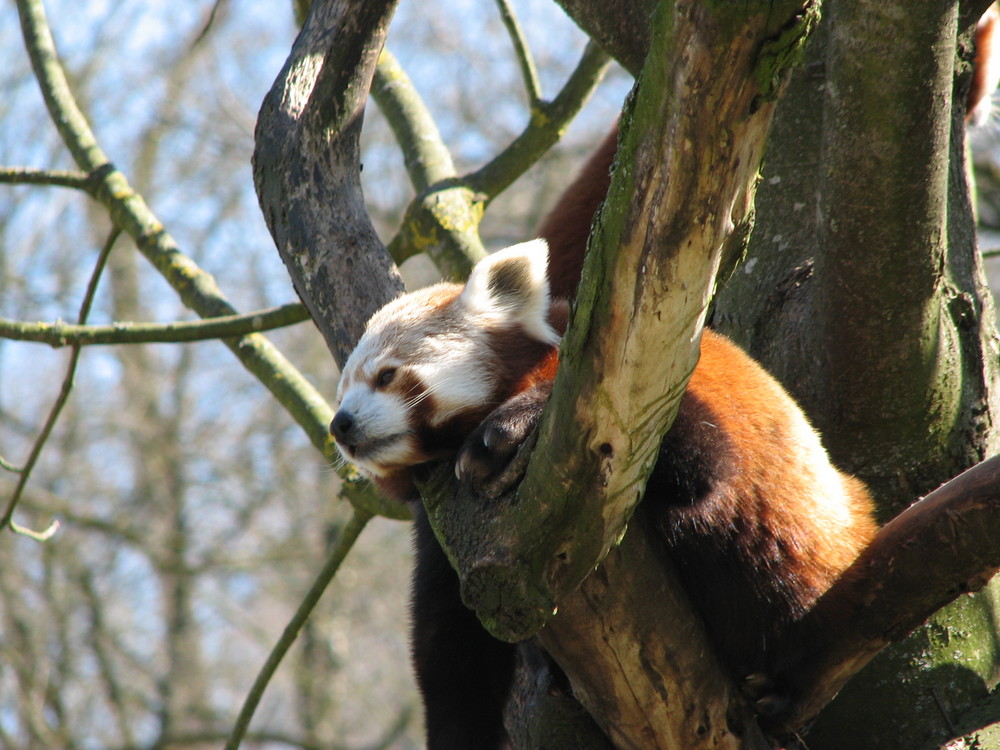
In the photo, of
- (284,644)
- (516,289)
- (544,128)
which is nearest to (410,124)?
(544,128)

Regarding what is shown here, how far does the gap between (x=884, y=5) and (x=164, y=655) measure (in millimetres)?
12094

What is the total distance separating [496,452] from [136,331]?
5.83 ft

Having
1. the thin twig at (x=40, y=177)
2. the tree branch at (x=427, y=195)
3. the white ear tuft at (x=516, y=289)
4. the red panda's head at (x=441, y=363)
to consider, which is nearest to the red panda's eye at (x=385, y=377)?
the red panda's head at (x=441, y=363)

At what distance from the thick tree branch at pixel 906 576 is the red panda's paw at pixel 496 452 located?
0.88 meters

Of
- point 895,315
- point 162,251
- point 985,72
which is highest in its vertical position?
point 162,251

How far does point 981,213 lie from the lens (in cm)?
700

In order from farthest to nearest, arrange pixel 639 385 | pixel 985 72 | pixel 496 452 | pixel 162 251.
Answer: pixel 985 72 → pixel 162 251 → pixel 496 452 → pixel 639 385

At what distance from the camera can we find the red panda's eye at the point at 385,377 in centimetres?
253

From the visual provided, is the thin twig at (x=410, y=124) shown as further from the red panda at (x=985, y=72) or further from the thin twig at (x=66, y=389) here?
the red panda at (x=985, y=72)

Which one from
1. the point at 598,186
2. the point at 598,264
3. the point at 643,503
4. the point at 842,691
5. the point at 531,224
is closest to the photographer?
the point at 598,264

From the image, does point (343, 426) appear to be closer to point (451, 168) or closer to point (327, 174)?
point (327, 174)

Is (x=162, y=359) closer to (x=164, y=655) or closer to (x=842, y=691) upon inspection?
(x=164, y=655)

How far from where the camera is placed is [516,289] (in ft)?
8.69

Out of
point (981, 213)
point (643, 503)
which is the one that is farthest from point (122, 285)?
point (643, 503)
